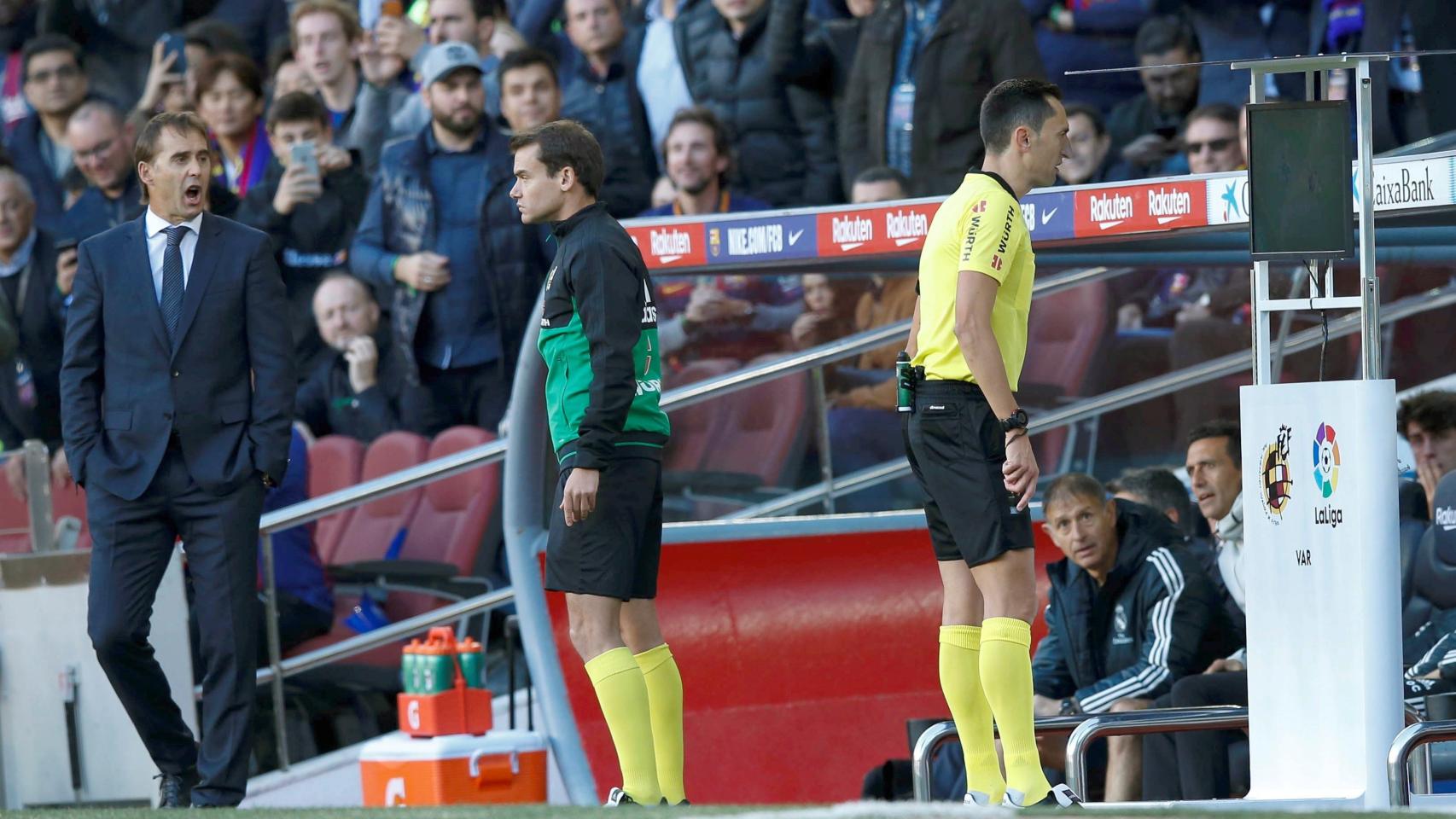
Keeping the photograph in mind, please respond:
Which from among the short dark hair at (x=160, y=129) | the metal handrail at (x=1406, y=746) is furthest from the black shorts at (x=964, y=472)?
the short dark hair at (x=160, y=129)

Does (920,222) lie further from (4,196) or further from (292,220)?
(4,196)

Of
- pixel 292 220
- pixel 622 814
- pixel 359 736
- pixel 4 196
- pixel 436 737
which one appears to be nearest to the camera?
pixel 622 814

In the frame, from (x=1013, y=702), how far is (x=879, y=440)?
9.90ft

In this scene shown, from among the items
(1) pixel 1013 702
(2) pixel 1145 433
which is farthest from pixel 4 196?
(1) pixel 1013 702

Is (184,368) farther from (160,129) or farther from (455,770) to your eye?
(455,770)

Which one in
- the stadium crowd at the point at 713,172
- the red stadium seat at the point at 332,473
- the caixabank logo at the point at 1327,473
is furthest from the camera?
the red stadium seat at the point at 332,473

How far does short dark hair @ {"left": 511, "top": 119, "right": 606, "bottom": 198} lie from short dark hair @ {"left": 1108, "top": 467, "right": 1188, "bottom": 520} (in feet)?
8.88

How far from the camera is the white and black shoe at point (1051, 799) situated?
4.96 metres

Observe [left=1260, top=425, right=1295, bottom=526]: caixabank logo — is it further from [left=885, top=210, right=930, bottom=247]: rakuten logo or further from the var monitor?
[left=885, top=210, right=930, bottom=247]: rakuten logo

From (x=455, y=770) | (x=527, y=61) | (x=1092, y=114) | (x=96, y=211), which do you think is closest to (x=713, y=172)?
(x=527, y=61)

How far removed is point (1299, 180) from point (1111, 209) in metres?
1.47

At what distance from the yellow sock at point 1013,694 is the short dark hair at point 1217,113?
402 cm

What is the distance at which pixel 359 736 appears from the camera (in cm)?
874

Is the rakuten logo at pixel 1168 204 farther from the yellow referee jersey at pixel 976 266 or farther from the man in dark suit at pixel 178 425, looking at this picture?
the man in dark suit at pixel 178 425
